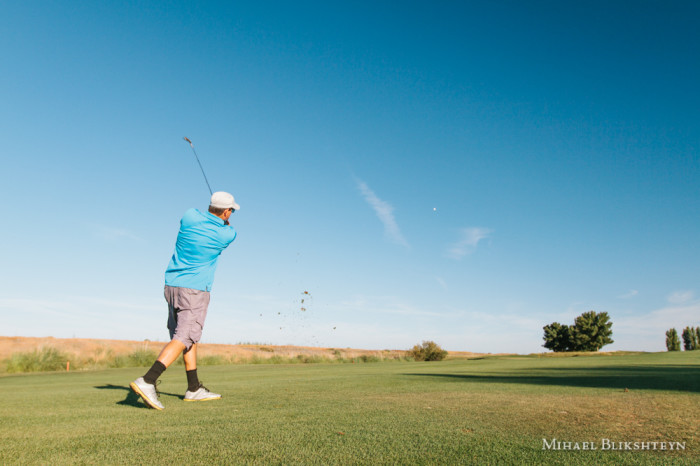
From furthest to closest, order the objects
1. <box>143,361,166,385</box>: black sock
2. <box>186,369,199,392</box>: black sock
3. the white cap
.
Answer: the white cap < <box>186,369,199,392</box>: black sock < <box>143,361,166,385</box>: black sock

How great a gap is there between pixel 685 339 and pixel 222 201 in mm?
94640

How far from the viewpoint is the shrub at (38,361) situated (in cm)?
1684

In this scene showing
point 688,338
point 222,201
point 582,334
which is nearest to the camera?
point 222,201

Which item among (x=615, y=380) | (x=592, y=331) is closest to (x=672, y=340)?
(x=592, y=331)

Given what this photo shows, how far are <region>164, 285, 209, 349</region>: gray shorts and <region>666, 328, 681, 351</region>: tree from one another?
9155cm

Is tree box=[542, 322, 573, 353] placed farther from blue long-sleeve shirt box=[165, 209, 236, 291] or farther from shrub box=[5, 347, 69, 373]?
blue long-sleeve shirt box=[165, 209, 236, 291]

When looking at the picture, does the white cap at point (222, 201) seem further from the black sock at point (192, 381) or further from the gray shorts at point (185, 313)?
the black sock at point (192, 381)

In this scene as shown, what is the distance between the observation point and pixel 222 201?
5.26m

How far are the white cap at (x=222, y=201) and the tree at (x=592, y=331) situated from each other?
Answer: 7171 centimetres

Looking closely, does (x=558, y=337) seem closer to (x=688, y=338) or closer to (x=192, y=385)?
(x=688, y=338)

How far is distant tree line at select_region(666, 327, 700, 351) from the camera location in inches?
2940

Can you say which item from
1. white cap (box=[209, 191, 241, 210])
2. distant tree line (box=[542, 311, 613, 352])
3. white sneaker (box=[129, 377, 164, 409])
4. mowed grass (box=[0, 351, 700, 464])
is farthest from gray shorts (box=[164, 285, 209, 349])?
distant tree line (box=[542, 311, 613, 352])

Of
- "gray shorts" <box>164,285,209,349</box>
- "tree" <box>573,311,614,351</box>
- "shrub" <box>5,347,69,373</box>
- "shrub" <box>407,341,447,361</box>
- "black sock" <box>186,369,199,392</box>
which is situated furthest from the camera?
"tree" <box>573,311,614,351</box>

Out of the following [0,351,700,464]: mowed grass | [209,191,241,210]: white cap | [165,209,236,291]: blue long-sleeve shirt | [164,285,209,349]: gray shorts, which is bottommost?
[0,351,700,464]: mowed grass
